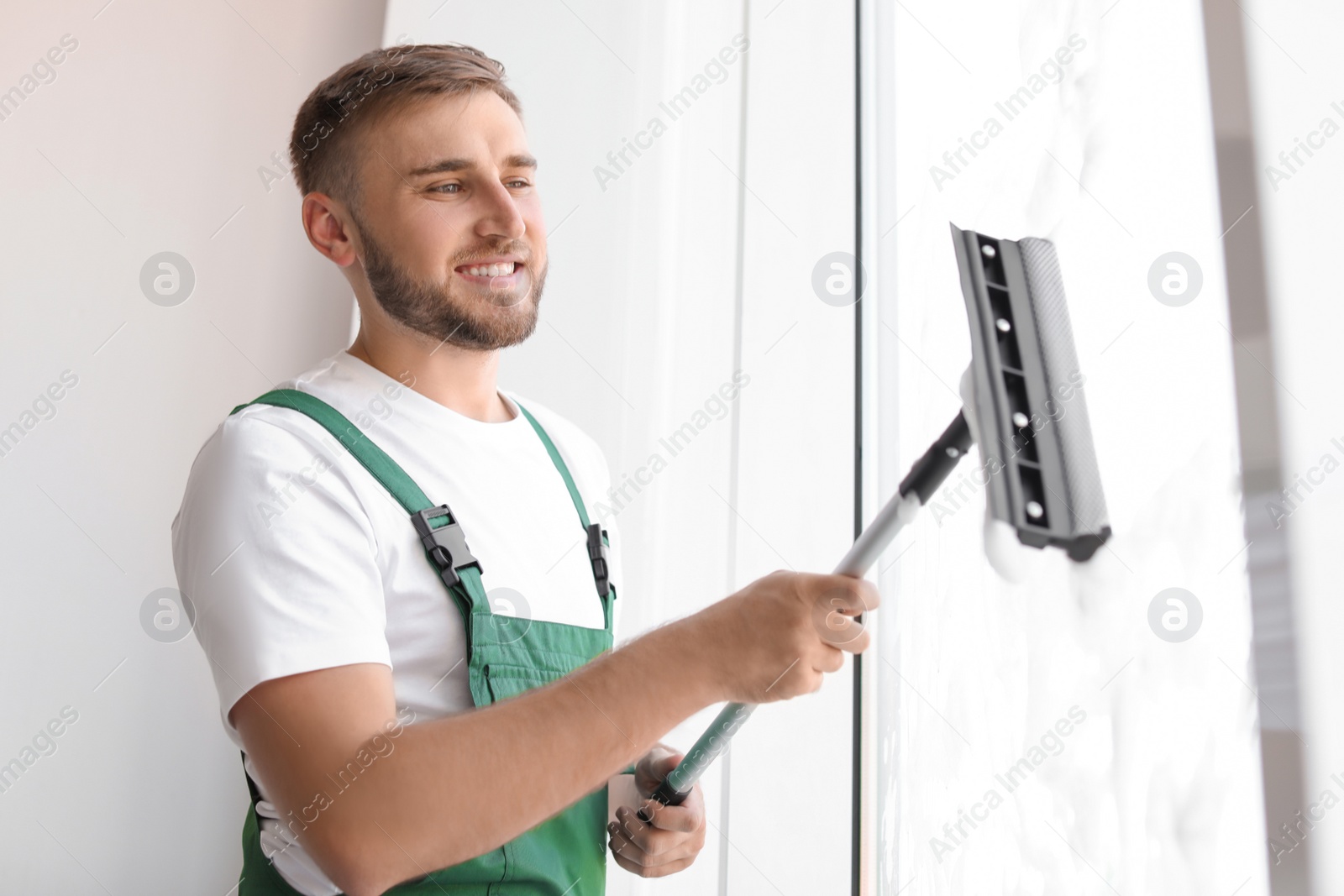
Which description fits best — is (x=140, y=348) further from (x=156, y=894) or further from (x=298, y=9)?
(x=156, y=894)

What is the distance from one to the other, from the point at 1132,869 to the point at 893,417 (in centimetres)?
67

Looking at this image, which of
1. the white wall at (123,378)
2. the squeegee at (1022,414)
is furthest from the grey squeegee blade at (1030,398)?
the white wall at (123,378)

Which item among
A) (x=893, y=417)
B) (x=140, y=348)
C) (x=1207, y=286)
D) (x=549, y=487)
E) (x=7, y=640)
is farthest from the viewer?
(x=140, y=348)

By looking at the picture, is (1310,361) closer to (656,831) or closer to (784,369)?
(656,831)

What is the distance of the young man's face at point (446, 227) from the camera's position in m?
1.07

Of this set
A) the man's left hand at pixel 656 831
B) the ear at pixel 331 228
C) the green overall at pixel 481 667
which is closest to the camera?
the green overall at pixel 481 667

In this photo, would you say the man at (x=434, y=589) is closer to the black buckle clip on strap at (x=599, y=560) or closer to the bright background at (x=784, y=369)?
the black buckle clip on strap at (x=599, y=560)

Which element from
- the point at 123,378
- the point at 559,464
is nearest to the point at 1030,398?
the point at 559,464

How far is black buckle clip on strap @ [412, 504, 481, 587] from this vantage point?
0.88 m

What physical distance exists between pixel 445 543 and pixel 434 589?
4 cm

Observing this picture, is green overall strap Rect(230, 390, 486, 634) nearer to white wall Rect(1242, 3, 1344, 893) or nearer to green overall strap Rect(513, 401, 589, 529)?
green overall strap Rect(513, 401, 589, 529)

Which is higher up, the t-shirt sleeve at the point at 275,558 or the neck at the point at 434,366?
the neck at the point at 434,366

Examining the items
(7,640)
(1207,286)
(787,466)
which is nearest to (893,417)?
(787,466)

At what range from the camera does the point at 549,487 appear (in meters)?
1.08
